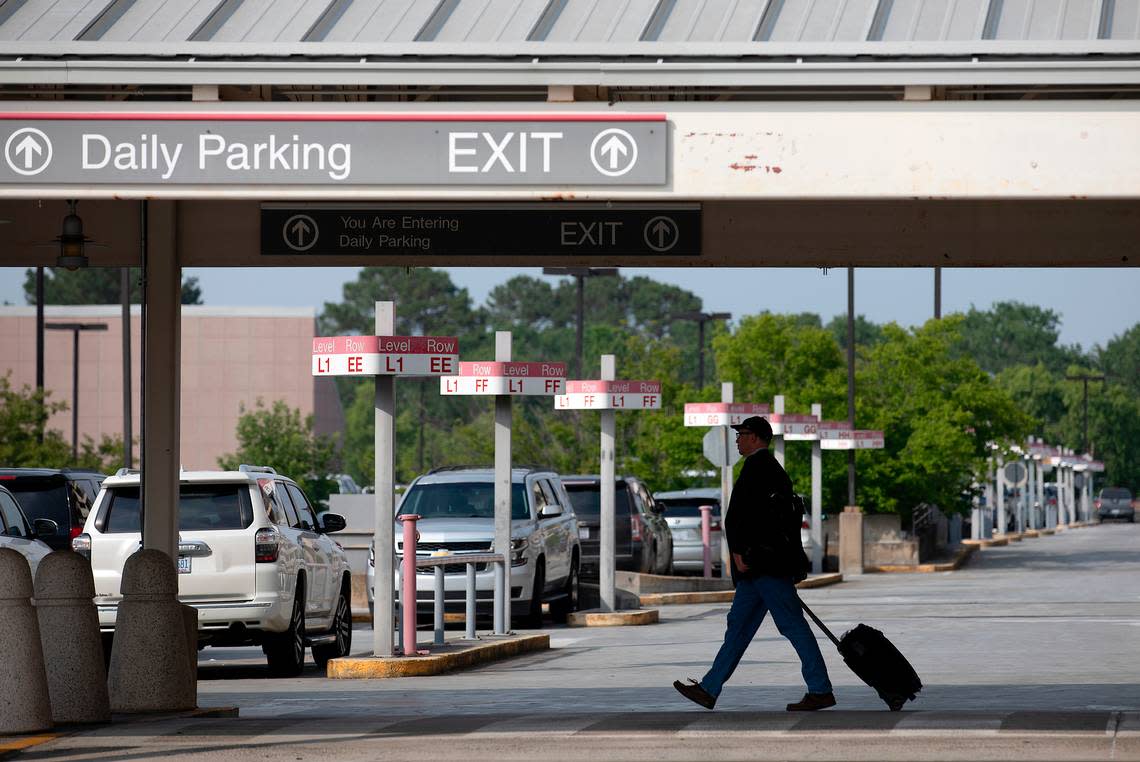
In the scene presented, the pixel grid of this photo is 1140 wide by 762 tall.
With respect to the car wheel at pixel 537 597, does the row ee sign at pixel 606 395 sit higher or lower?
higher

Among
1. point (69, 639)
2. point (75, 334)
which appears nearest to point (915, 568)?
point (75, 334)

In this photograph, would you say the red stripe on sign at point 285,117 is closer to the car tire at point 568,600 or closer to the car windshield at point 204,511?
the car windshield at point 204,511

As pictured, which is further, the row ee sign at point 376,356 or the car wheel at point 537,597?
the car wheel at point 537,597

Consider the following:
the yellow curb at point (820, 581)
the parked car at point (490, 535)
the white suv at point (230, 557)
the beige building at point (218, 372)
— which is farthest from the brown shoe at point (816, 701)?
the beige building at point (218, 372)

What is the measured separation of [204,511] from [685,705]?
18.2 ft

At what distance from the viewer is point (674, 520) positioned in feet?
118

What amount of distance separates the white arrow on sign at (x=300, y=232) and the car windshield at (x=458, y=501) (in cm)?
1083

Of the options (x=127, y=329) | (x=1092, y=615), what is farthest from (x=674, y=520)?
(x=127, y=329)

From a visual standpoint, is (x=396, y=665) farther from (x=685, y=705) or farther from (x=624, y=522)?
(x=624, y=522)

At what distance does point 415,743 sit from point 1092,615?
16.2m

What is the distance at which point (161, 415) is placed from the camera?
13.7m

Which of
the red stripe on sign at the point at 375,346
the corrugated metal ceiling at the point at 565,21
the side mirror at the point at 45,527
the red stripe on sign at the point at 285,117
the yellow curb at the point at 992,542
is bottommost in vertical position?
the yellow curb at the point at 992,542

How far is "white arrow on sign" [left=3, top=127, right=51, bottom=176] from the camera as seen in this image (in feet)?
32.8

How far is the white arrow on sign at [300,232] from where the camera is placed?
1276 centimetres
